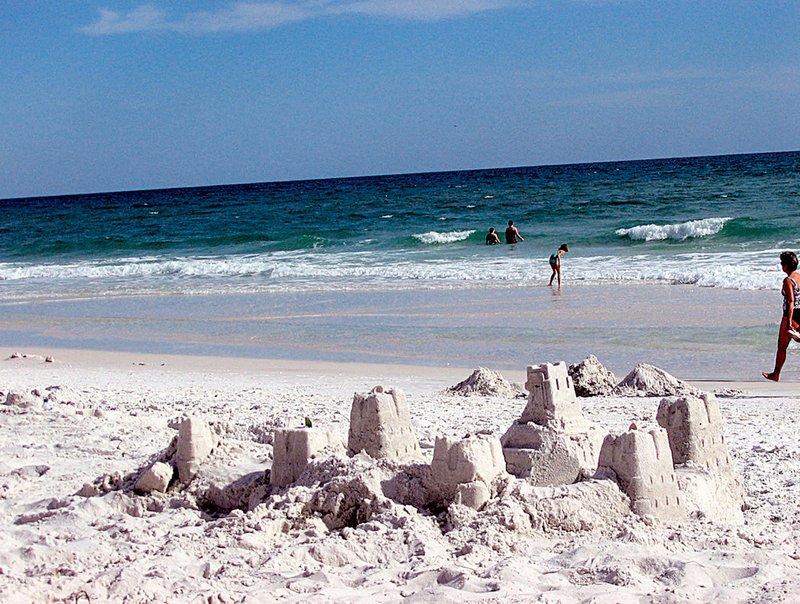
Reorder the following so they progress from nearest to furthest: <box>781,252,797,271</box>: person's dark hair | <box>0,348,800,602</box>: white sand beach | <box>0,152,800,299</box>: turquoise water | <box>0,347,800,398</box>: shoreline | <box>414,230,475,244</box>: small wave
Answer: <box>0,348,800,602</box>: white sand beach, <box>781,252,797,271</box>: person's dark hair, <box>0,347,800,398</box>: shoreline, <box>0,152,800,299</box>: turquoise water, <box>414,230,475,244</box>: small wave

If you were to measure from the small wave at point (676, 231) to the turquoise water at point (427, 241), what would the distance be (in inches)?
2.3

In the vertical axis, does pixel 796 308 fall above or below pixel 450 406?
above

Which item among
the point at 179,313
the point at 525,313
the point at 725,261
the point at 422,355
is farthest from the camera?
the point at 725,261

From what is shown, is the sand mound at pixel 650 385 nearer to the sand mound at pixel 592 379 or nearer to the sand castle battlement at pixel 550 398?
the sand mound at pixel 592 379

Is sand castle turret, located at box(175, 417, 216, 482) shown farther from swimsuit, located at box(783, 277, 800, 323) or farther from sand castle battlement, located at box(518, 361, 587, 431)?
swimsuit, located at box(783, 277, 800, 323)

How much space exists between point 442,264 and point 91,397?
15.3 metres

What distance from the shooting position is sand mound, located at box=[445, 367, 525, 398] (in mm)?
8562

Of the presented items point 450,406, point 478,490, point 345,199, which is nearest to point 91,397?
point 450,406

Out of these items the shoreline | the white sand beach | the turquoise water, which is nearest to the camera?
the white sand beach

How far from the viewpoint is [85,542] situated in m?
4.61

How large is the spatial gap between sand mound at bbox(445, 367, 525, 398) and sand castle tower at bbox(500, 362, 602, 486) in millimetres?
3316

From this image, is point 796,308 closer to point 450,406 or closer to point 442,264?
point 450,406

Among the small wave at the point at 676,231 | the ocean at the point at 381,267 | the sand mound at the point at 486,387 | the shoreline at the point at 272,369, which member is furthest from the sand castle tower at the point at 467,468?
the small wave at the point at 676,231

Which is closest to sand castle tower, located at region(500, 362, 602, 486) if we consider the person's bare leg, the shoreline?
the shoreline
